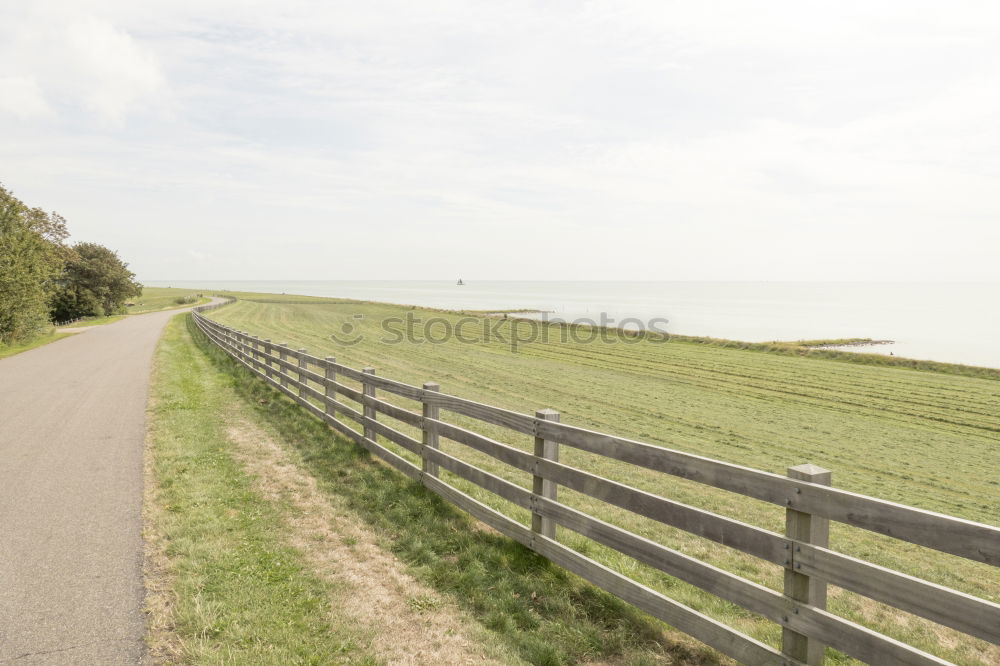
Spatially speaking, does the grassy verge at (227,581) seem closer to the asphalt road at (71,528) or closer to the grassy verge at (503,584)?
the asphalt road at (71,528)

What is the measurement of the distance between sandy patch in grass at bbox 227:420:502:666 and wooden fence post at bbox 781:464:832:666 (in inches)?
77.5

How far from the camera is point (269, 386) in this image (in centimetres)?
1527

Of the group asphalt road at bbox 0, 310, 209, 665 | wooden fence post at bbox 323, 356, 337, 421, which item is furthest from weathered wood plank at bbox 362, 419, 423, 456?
asphalt road at bbox 0, 310, 209, 665

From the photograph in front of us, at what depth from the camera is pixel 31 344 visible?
2958 cm

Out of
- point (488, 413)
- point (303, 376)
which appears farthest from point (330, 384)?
point (488, 413)

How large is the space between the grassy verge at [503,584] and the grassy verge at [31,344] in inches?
1030

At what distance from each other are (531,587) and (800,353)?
111ft

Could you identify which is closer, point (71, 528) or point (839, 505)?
point (839, 505)

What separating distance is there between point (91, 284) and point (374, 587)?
7219cm

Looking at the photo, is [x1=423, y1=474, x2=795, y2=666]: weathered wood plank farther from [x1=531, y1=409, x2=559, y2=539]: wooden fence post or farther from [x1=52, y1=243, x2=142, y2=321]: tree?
[x1=52, y1=243, x2=142, y2=321]: tree

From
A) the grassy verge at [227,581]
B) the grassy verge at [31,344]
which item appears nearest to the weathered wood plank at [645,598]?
the grassy verge at [227,581]

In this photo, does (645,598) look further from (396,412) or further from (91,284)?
(91,284)

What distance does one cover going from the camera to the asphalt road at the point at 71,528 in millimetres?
4153

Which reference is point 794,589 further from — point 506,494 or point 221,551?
point 221,551
